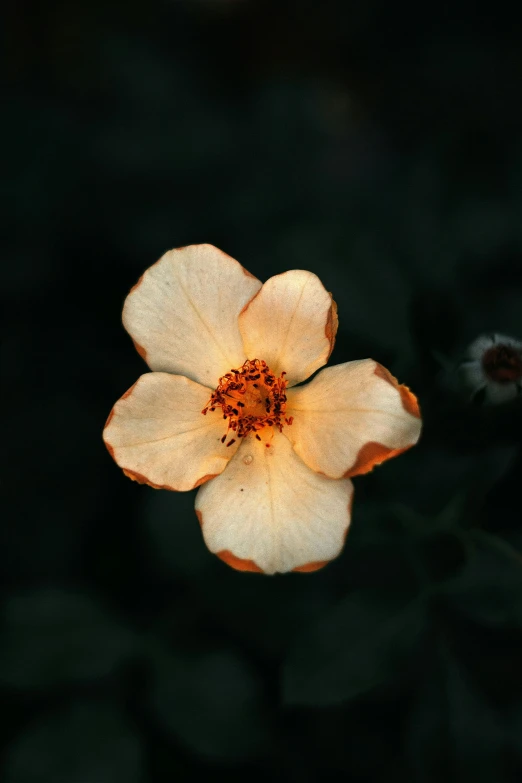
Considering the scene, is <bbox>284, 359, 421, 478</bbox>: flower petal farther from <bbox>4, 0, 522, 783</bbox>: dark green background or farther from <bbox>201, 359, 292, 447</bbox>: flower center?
<bbox>4, 0, 522, 783</bbox>: dark green background

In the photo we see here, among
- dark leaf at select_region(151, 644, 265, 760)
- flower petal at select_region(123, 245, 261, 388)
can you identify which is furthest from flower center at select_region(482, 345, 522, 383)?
dark leaf at select_region(151, 644, 265, 760)

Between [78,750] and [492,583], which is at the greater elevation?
[492,583]

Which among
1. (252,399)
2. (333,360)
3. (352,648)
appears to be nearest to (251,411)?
(252,399)

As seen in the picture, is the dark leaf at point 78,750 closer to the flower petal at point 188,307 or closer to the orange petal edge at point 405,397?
the flower petal at point 188,307

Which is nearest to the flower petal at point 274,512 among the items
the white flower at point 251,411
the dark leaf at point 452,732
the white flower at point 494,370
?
the white flower at point 251,411

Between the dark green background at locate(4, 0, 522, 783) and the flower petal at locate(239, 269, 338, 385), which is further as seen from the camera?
the dark green background at locate(4, 0, 522, 783)

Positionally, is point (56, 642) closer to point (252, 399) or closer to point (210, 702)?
point (210, 702)
